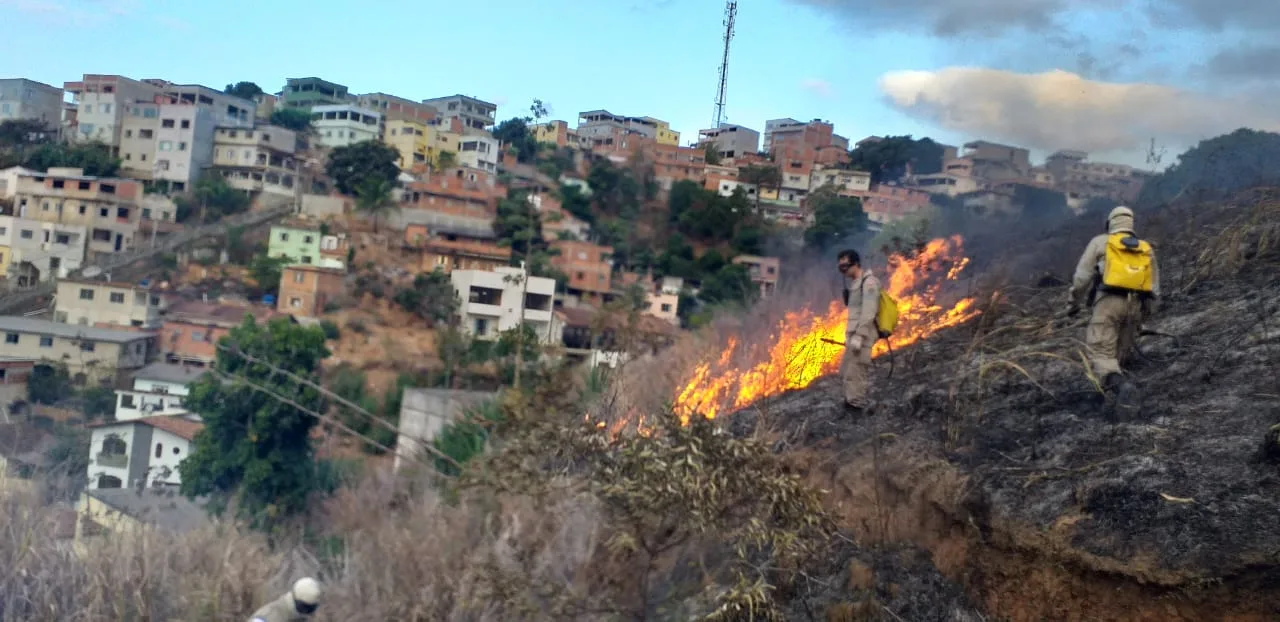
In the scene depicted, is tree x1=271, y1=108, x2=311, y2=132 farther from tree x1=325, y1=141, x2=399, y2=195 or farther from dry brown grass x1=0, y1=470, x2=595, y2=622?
dry brown grass x1=0, y1=470, x2=595, y2=622

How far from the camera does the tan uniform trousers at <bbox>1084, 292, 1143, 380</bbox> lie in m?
6.75

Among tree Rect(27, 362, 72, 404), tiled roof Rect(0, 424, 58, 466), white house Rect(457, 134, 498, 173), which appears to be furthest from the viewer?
white house Rect(457, 134, 498, 173)

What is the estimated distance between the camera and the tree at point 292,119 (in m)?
57.1

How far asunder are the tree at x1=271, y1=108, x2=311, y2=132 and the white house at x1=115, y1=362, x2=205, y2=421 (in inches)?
1205

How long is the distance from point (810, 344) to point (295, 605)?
6201 mm

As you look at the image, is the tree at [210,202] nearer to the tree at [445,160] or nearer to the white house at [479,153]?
the tree at [445,160]

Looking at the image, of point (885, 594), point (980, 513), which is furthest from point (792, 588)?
point (980, 513)

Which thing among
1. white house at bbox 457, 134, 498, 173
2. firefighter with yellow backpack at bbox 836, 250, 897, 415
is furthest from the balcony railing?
white house at bbox 457, 134, 498, 173

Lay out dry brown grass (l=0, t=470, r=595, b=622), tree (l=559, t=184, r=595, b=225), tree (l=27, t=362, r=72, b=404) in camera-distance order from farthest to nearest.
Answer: tree (l=559, t=184, r=595, b=225), tree (l=27, t=362, r=72, b=404), dry brown grass (l=0, t=470, r=595, b=622)

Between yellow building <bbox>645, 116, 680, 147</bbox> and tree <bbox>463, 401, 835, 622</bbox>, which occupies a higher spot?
yellow building <bbox>645, 116, 680, 147</bbox>

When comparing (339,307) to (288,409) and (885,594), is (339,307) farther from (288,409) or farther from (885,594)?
(885,594)

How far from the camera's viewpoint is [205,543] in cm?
830

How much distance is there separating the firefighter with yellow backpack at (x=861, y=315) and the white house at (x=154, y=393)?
2010 cm

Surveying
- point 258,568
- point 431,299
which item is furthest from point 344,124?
point 258,568
